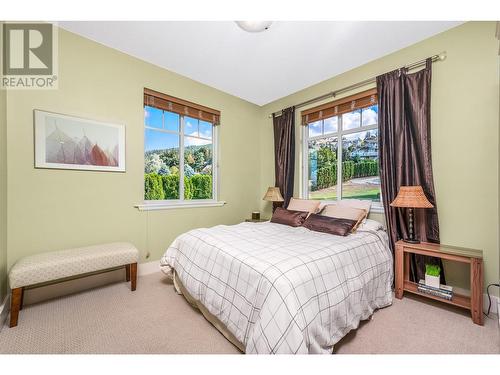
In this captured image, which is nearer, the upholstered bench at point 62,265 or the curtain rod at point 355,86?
the upholstered bench at point 62,265

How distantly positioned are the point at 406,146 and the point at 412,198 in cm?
63

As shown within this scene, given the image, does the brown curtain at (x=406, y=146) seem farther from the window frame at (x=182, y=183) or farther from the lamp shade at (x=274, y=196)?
the window frame at (x=182, y=183)

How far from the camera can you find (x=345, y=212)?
2.51m

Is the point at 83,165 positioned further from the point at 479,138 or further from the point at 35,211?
the point at 479,138

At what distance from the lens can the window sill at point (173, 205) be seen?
108 inches

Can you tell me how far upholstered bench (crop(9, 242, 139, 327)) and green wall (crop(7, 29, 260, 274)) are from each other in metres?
0.26

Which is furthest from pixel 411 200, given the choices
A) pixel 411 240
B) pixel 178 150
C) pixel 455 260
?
pixel 178 150

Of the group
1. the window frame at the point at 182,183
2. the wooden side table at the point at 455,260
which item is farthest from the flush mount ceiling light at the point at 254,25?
the wooden side table at the point at 455,260

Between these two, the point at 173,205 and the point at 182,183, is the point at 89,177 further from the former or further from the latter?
the point at 182,183

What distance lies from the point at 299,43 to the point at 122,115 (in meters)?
2.29

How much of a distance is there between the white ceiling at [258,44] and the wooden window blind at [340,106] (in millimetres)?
411

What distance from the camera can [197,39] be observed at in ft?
7.50
